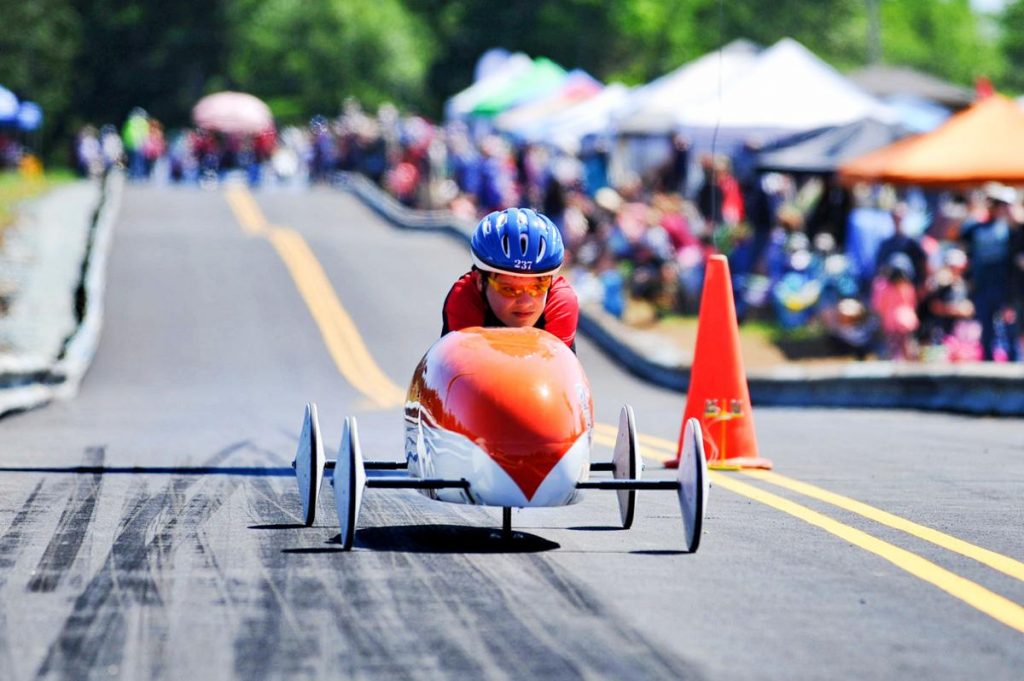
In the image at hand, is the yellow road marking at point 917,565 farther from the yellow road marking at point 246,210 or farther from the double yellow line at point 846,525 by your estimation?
the yellow road marking at point 246,210

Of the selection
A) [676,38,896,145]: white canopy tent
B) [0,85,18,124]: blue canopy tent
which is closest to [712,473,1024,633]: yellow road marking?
[676,38,896,145]: white canopy tent

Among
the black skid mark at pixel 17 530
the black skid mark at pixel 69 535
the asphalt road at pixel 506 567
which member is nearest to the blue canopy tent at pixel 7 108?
the asphalt road at pixel 506 567

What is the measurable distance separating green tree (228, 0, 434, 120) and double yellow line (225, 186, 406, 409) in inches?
2302

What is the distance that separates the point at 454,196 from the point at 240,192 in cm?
793

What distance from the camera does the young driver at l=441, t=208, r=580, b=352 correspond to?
408 inches

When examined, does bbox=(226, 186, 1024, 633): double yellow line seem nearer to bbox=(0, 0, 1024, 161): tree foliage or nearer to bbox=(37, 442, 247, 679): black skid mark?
bbox=(37, 442, 247, 679): black skid mark

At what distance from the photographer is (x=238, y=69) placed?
104 meters

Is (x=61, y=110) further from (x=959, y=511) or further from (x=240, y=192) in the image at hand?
(x=959, y=511)

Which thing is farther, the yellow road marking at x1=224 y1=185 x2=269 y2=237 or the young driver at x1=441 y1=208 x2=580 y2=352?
the yellow road marking at x1=224 y1=185 x2=269 y2=237

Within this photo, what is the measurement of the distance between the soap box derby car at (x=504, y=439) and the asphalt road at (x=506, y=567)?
269mm

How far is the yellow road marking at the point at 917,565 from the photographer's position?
7676mm

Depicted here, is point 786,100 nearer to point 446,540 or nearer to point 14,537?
point 446,540

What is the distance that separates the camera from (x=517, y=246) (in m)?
10.3

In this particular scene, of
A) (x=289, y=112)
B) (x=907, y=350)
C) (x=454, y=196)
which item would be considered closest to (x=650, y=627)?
(x=907, y=350)
